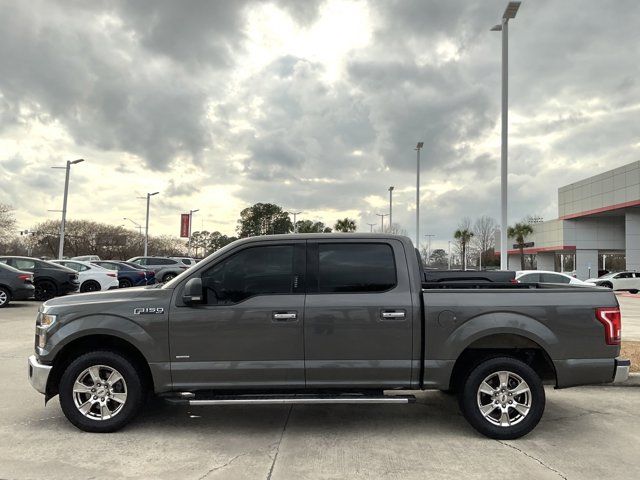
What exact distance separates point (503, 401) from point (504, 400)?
0.04 feet

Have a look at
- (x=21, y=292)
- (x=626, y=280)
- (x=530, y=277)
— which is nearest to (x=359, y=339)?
(x=21, y=292)

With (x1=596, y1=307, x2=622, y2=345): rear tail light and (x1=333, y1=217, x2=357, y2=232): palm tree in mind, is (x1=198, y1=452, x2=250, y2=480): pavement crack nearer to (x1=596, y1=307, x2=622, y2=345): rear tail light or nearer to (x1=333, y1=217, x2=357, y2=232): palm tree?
(x1=596, y1=307, x2=622, y2=345): rear tail light

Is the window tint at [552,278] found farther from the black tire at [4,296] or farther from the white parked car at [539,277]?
the black tire at [4,296]

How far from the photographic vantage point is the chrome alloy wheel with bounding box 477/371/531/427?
472 centimetres

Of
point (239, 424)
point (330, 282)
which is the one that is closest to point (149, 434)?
point (239, 424)

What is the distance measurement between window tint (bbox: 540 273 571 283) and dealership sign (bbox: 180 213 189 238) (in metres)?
50.2

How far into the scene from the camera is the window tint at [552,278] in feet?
60.2

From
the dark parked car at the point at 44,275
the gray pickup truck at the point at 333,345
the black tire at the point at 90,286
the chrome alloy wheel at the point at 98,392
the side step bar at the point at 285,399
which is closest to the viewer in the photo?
the side step bar at the point at 285,399

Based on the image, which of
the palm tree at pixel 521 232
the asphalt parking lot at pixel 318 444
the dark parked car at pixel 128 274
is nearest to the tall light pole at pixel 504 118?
the asphalt parking lot at pixel 318 444

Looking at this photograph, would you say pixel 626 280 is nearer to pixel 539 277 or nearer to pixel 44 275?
pixel 539 277

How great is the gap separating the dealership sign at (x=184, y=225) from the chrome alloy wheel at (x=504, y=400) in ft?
199

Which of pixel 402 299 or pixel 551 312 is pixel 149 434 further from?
pixel 551 312

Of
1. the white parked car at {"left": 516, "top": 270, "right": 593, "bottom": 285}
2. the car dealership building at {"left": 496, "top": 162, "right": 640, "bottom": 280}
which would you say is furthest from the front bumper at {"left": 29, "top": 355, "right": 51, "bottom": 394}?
the car dealership building at {"left": 496, "top": 162, "right": 640, "bottom": 280}

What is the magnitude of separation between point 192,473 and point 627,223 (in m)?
42.9
